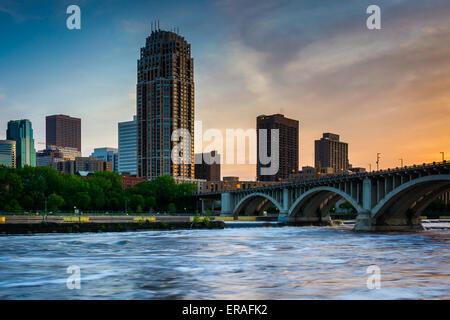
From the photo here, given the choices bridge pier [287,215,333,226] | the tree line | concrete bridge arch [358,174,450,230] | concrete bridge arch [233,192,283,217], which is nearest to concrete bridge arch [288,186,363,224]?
bridge pier [287,215,333,226]

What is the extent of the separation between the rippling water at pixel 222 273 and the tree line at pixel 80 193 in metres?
69.8

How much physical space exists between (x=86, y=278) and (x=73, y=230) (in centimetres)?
5386

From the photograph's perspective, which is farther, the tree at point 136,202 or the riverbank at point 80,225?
the tree at point 136,202

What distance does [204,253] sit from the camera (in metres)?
48.0

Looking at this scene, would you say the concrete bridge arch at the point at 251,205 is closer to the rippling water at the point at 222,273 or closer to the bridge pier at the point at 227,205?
the bridge pier at the point at 227,205

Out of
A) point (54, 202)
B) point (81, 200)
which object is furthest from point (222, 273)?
point (81, 200)

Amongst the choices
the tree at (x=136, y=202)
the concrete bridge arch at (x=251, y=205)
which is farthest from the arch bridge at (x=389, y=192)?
the tree at (x=136, y=202)

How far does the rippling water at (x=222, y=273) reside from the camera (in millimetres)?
25328

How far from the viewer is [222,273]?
33188 mm

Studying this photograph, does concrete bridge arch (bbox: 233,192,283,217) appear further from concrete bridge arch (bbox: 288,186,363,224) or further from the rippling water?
the rippling water

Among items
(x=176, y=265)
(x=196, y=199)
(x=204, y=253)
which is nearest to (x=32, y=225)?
(x=204, y=253)

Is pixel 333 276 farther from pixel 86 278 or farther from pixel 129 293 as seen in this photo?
pixel 86 278

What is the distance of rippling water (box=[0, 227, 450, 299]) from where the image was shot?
25328 mm

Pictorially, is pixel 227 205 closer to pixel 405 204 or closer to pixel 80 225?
pixel 405 204
